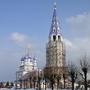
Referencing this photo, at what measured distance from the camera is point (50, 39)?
16738 centimetres

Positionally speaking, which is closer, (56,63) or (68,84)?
(68,84)

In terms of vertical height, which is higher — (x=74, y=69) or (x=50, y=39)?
(x=50, y=39)

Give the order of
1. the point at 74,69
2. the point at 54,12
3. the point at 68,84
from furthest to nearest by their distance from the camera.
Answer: the point at 54,12, the point at 68,84, the point at 74,69

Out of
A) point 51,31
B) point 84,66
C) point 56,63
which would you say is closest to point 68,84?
point 56,63

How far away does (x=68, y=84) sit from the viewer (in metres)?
128

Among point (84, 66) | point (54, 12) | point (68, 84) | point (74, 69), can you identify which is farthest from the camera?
point (54, 12)

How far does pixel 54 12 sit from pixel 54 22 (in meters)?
6.15

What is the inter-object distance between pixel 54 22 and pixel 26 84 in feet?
103

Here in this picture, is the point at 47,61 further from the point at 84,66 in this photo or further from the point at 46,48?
the point at 84,66

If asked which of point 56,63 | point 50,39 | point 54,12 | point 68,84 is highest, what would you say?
point 54,12

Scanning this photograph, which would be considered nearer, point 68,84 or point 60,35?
point 68,84

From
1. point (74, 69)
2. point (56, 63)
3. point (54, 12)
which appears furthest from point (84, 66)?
point (54, 12)

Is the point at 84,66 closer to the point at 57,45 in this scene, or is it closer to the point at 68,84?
the point at 68,84

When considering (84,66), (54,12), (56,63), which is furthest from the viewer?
(54,12)
